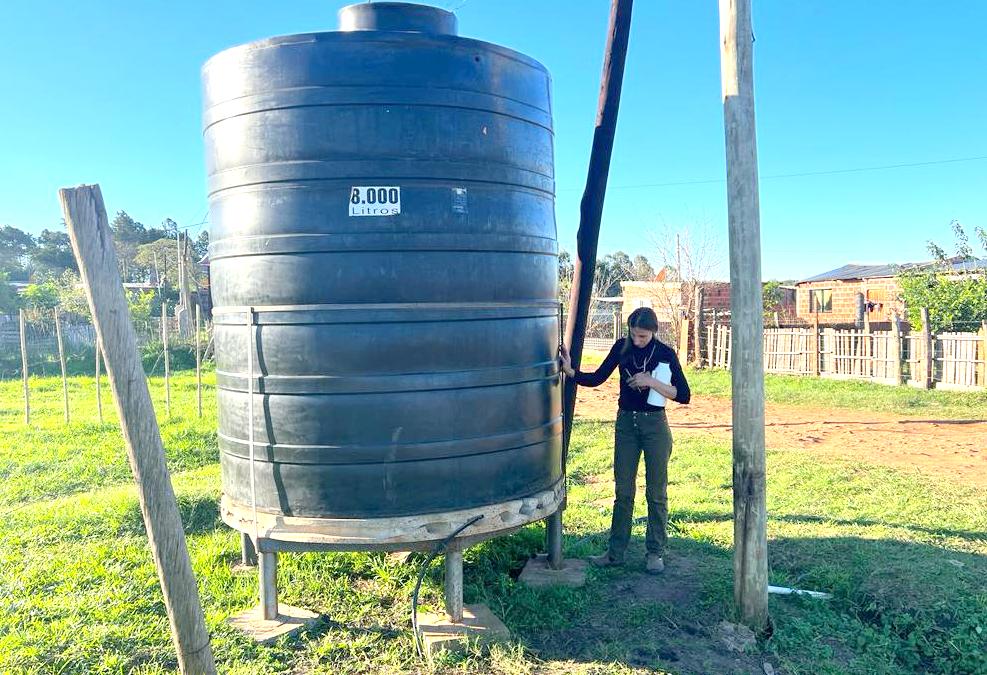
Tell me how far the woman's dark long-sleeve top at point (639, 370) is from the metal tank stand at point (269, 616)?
2324 millimetres

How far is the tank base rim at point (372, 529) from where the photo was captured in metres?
3.65

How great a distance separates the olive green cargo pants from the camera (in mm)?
4941

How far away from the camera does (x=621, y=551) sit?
16.9 feet

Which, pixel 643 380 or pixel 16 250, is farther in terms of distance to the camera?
pixel 16 250

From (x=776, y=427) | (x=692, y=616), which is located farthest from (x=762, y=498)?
(x=776, y=427)

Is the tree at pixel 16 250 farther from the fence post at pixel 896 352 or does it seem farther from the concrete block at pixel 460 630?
the concrete block at pixel 460 630

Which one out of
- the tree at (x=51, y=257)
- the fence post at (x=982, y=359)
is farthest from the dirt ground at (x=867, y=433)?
the tree at (x=51, y=257)

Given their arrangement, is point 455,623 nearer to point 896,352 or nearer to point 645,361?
point 645,361

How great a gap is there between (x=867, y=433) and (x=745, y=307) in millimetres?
9104

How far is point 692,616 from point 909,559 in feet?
6.11

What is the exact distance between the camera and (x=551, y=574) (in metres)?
4.81

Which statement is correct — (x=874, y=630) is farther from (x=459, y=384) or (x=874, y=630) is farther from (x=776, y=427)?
(x=776, y=427)

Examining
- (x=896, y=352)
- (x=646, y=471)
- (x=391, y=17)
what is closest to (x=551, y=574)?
(x=646, y=471)

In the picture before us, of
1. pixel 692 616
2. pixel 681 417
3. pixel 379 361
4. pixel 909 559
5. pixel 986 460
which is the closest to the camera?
pixel 379 361
